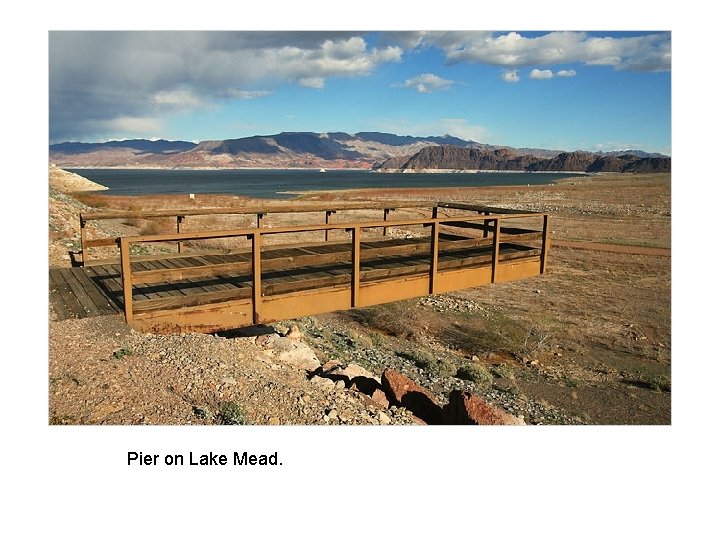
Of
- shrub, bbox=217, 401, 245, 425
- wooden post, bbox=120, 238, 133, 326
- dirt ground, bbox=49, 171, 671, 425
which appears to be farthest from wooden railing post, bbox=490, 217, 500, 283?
wooden post, bbox=120, 238, 133, 326

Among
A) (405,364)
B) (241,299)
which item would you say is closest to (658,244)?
(405,364)

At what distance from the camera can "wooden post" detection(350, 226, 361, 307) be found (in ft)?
27.3

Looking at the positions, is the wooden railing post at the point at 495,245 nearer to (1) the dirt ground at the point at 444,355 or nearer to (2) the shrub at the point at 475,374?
(2) the shrub at the point at 475,374

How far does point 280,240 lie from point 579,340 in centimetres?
1546

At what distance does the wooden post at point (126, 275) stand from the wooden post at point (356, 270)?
3284mm

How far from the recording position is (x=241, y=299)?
7590mm

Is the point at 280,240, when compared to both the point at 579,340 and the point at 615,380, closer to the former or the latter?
the point at 579,340

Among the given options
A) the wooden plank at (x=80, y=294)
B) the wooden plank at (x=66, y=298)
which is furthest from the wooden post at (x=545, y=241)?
the wooden plank at (x=66, y=298)

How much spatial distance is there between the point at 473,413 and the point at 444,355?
4092 millimetres

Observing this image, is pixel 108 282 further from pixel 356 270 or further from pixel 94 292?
pixel 356 270

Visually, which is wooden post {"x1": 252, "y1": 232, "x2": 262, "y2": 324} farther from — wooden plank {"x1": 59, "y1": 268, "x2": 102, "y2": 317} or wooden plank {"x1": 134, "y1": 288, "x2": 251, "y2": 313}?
wooden plank {"x1": 59, "y1": 268, "x2": 102, "y2": 317}

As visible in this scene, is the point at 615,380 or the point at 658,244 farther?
the point at 658,244

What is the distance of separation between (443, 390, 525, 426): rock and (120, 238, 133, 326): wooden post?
464 centimetres

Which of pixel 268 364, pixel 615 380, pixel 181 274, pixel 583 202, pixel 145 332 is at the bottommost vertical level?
pixel 615 380
